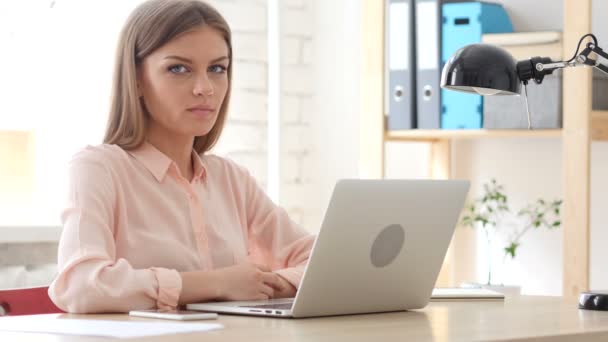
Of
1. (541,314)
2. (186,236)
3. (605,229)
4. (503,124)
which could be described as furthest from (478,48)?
(605,229)

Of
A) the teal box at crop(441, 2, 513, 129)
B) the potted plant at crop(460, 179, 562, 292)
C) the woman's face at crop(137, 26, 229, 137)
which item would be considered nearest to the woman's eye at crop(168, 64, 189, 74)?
the woman's face at crop(137, 26, 229, 137)

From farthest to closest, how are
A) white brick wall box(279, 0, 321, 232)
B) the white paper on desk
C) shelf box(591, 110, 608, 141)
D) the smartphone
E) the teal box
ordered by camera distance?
white brick wall box(279, 0, 321, 232) < the teal box < shelf box(591, 110, 608, 141) < the smartphone < the white paper on desk

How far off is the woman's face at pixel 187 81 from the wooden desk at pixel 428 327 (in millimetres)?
417

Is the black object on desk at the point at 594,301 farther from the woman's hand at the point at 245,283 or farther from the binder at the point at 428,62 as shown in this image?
the binder at the point at 428,62

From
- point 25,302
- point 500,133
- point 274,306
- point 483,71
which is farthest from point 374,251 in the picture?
point 500,133

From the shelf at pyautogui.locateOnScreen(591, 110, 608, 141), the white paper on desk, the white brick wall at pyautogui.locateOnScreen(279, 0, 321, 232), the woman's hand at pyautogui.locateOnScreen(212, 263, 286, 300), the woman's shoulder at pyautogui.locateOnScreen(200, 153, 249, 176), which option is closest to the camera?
the white paper on desk

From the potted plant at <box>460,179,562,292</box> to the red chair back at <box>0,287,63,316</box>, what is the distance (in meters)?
1.46

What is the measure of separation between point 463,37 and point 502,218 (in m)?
0.58

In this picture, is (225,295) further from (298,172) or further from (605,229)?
(298,172)

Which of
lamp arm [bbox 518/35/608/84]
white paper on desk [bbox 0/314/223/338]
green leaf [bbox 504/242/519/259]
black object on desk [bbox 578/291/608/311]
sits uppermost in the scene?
lamp arm [bbox 518/35/608/84]

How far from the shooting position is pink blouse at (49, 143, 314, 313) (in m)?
1.45

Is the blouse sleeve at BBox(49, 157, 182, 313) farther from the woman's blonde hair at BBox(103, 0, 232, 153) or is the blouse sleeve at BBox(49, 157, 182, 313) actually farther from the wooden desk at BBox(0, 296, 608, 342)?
the woman's blonde hair at BBox(103, 0, 232, 153)

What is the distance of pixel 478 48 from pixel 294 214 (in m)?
1.78

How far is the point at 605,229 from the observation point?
2832mm
